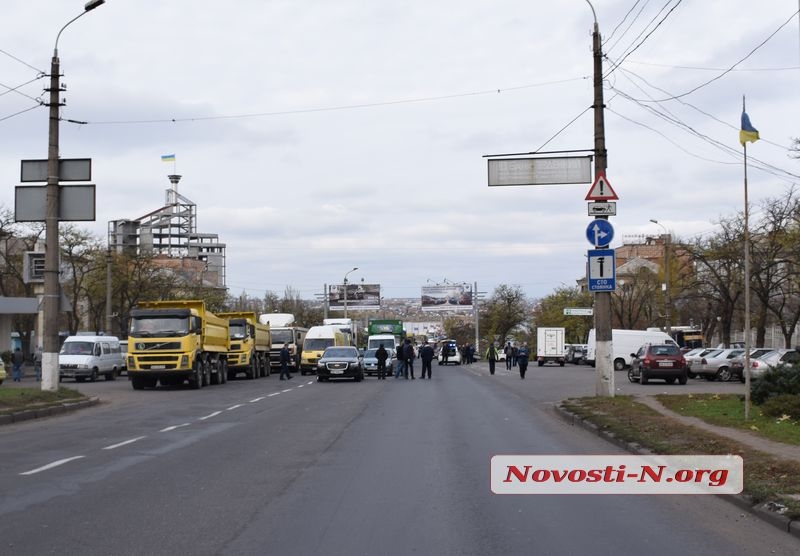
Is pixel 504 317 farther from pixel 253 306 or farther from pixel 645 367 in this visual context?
pixel 645 367

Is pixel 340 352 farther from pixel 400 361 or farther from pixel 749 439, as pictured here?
pixel 749 439

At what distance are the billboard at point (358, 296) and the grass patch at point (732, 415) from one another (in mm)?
100168

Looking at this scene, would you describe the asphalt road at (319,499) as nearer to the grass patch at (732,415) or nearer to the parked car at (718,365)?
the grass patch at (732,415)

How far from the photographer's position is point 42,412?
2130 cm

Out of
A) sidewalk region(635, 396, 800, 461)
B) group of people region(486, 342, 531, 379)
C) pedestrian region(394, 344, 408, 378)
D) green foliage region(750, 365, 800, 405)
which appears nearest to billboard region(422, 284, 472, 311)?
group of people region(486, 342, 531, 379)

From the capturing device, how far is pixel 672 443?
42.1ft

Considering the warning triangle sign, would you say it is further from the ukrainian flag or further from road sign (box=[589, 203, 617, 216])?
the ukrainian flag

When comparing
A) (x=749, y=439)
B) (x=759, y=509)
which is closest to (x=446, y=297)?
(x=749, y=439)

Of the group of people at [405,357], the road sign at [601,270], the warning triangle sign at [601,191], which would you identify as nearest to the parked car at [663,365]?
the group of people at [405,357]

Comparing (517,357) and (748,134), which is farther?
(517,357)

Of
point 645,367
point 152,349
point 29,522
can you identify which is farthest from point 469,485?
point 645,367

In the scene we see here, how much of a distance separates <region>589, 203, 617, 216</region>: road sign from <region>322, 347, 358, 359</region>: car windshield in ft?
66.8

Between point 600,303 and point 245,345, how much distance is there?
83.7 feet

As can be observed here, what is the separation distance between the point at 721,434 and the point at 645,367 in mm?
23361
